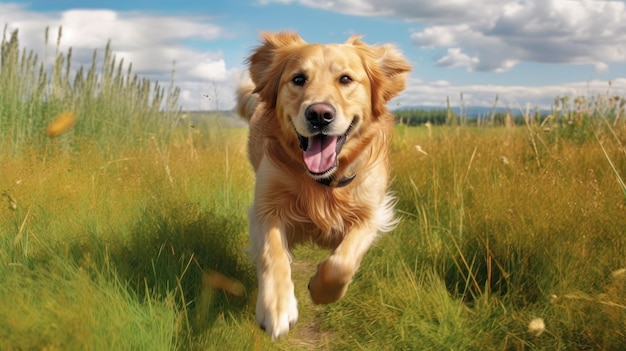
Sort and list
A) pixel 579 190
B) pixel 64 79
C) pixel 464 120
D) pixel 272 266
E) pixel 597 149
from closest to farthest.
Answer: pixel 272 266 → pixel 579 190 → pixel 597 149 → pixel 64 79 → pixel 464 120

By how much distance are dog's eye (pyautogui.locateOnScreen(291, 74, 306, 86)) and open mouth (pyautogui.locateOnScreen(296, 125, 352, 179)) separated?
315 millimetres

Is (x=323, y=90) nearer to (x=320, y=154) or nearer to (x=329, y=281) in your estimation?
(x=320, y=154)

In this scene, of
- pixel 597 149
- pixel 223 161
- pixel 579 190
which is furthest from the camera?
pixel 223 161

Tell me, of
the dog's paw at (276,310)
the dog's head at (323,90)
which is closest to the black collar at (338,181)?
the dog's head at (323,90)

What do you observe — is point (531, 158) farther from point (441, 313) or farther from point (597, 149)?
point (441, 313)

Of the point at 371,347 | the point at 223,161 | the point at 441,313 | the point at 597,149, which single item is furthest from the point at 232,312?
the point at 597,149

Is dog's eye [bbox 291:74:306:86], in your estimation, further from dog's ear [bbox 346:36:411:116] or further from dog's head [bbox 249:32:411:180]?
dog's ear [bbox 346:36:411:116]

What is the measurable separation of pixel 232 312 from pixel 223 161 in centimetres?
336

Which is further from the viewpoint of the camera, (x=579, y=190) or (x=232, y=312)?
A: (x=579, y=190)

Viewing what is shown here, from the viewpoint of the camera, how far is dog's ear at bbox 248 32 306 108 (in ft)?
11.6

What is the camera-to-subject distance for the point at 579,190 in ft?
12.4

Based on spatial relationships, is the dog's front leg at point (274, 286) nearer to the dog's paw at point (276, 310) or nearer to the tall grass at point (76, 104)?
the dog's paw at point (276, 310)

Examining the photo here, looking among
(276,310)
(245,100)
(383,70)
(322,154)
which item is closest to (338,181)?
(322,154)

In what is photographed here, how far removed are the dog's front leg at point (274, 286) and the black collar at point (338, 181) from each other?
40 cm
